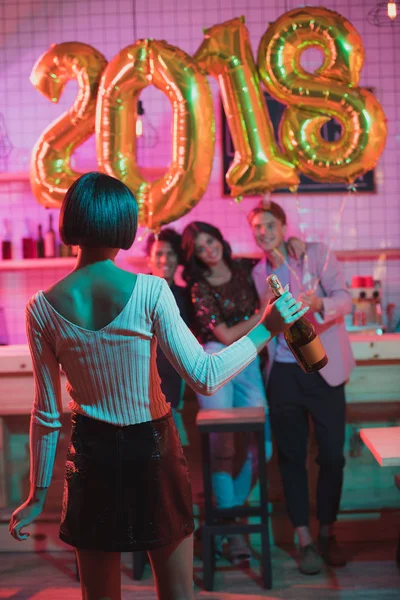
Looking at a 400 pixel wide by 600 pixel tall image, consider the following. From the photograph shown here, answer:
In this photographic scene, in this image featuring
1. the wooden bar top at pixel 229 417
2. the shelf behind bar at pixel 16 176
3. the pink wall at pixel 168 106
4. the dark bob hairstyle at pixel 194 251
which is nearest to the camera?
the wooden bar top at pixel 229 417

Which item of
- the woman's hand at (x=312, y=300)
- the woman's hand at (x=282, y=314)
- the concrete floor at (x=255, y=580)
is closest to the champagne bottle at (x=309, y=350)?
the woman's hand at (x=282, y=314)

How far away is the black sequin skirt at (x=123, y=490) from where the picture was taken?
152 centimetres

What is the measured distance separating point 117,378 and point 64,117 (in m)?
2.01

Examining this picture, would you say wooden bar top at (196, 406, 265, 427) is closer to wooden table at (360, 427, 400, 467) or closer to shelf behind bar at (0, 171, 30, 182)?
wooden table at (360, 427, 400, 467)

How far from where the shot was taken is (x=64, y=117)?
3.23 metres

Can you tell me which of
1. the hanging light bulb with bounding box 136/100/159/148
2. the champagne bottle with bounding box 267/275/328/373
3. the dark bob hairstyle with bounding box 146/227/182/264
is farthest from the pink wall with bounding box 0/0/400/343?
the champagne bottle with bounding box 267/275/328/373

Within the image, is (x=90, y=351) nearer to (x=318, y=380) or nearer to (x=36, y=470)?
(x=36, y=470)

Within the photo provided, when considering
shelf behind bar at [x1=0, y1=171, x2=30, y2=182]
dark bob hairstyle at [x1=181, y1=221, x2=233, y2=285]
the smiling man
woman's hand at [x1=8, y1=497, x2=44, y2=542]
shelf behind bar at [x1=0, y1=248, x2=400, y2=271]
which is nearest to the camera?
woman's hand at [x1=8, y1=497, x2=44, y2=542]

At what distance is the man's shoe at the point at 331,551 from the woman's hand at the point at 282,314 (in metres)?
1.98

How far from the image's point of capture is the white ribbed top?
4.88 feet

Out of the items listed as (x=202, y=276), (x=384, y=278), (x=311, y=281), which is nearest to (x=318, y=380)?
(x=311, y=281)

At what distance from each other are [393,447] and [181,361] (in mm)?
1009

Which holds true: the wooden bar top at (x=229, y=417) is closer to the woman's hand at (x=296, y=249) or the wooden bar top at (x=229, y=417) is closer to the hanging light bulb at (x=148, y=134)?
the woman's hand at (x=296, y=249)

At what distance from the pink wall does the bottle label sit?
2911mm
